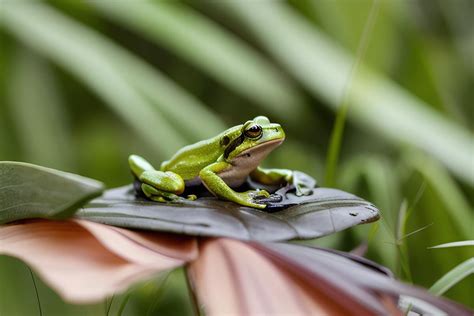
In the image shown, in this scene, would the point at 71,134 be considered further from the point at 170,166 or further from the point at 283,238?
the point at 283,238

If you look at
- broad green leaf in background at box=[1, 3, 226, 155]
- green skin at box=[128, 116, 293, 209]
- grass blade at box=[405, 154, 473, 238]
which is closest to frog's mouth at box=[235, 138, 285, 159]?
green skin at box=[128, 116, 293, 209]

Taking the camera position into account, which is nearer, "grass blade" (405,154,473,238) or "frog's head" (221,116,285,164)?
"frog's head" (221,116,285,164)

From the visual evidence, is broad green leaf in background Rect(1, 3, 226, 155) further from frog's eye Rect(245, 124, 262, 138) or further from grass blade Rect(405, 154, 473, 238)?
frog's eye Rect(245, 124, 262, 138)

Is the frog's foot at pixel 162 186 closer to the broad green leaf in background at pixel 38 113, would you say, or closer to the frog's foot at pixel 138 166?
the frog's foot at pixel 138 166

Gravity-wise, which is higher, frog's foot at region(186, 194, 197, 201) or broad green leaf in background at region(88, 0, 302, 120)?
broad green leaf in background at region(88, 0, 302, 120)

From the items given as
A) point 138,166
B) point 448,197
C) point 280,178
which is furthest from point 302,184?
point 448,197

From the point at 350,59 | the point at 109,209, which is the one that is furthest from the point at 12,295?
the point at 350,59
